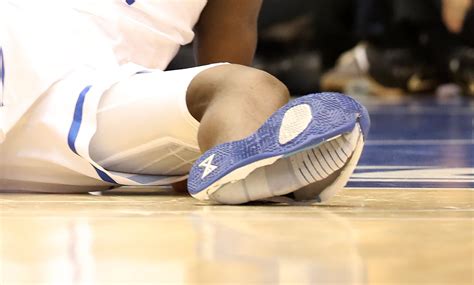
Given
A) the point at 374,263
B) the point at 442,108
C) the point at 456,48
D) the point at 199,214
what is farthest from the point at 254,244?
the point at 456,48

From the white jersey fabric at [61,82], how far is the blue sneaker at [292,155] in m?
0.14

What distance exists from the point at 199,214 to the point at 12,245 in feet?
0.81

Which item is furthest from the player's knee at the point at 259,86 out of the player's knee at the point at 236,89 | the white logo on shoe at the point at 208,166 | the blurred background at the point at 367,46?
the blurred background at the point at 367,46

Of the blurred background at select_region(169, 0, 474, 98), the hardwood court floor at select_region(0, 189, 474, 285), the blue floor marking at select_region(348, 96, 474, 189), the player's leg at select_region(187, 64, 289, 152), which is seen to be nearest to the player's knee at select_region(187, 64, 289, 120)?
the player's leg at select_region(187, 64, 289, 152)

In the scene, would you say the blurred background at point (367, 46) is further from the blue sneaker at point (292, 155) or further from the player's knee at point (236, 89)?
the blue sneaker at point (292, 155)

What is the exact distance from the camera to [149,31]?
1.39 meters

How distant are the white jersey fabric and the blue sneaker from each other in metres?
0.14

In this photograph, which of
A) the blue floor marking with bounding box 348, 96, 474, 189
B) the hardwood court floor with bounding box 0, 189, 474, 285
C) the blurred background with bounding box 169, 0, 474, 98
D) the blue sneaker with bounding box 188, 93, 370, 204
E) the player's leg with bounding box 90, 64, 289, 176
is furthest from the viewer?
the blurred background with bounding box 169, 0, 474, 98

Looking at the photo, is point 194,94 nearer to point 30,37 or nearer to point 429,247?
point 30,37

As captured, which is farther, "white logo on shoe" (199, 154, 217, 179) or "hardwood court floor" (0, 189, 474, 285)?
"white logo on shoe" (199, 154, 217, 179)

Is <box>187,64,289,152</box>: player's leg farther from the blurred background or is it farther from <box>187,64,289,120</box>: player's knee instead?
the blurred background

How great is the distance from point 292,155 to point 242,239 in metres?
0.21

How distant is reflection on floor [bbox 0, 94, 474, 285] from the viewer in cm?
72

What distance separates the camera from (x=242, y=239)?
87cm
